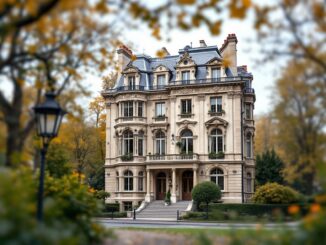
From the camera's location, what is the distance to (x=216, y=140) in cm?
4328

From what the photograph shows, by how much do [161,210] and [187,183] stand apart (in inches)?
211

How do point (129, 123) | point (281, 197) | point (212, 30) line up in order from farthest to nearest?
point (129, 123)
point (281, 197)
point (212, 30)

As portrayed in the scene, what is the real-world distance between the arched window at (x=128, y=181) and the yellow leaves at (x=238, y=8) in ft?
126

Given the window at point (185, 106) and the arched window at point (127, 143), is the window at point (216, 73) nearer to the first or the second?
the window at point (185, 106)

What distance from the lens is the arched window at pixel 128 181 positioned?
45.1 m

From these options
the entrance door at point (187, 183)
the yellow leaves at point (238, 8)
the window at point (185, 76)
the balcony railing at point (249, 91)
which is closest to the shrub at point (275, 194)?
the entrance door at point (187, 183)

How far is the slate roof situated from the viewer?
4503cm

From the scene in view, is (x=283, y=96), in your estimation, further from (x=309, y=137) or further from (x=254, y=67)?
(x=254, y=67)

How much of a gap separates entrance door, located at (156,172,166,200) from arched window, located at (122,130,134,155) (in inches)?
150

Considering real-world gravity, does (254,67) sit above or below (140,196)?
above

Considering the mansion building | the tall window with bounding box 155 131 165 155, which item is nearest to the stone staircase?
the mansion building

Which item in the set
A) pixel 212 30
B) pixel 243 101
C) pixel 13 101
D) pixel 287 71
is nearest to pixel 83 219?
pixel 13 101

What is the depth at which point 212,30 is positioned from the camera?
26.7ft

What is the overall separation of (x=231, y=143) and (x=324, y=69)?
3282 cm
